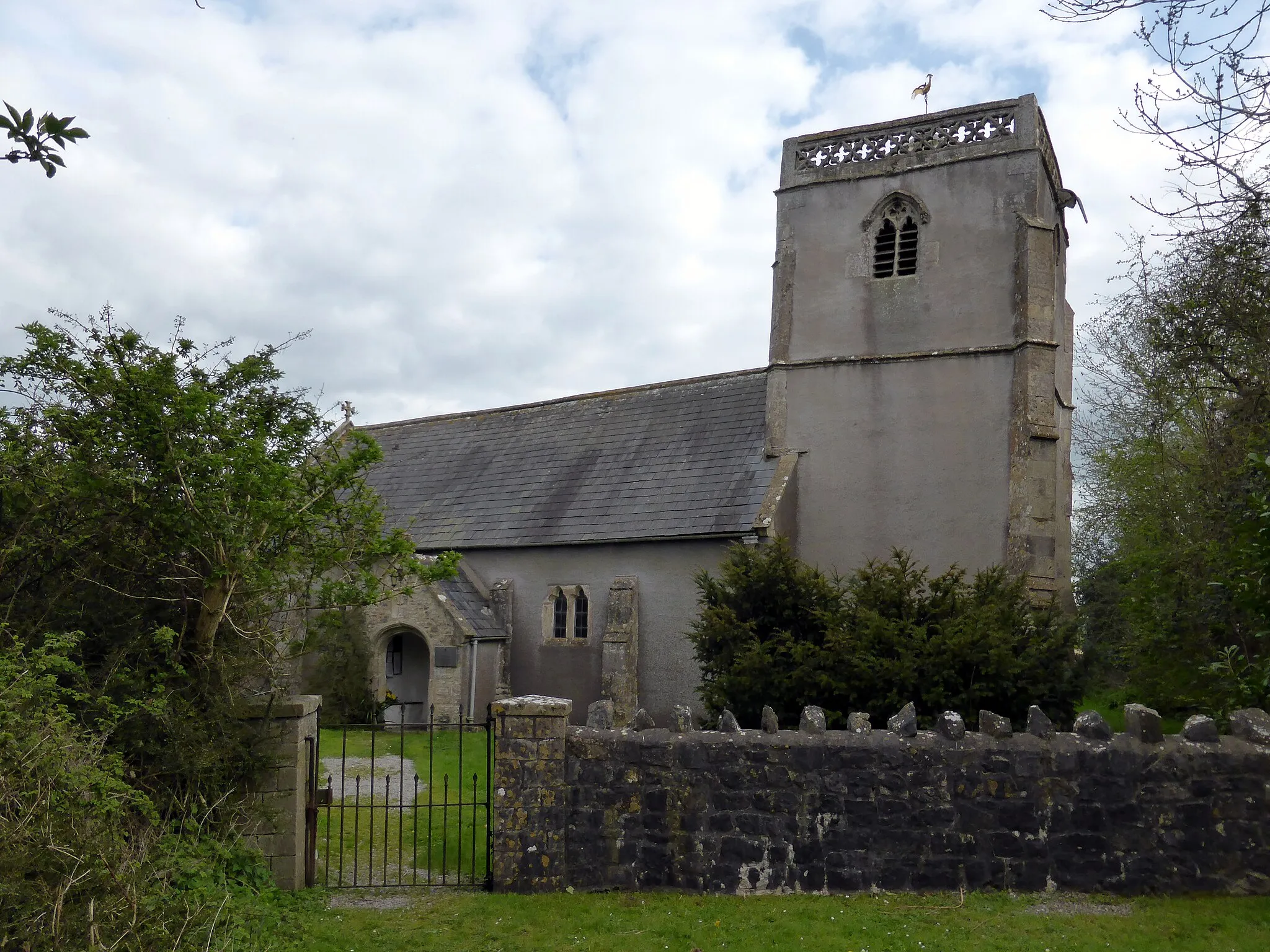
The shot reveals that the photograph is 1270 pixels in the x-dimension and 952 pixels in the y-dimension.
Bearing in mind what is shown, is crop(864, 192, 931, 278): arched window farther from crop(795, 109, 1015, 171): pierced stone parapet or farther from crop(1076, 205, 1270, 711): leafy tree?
crop(1076, 205, 1270, 711): leafy tree

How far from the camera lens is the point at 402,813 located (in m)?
9.20

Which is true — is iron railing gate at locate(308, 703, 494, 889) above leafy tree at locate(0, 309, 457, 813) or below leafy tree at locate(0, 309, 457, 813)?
below

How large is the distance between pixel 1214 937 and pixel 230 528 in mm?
8345

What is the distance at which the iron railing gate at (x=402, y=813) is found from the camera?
349 inches

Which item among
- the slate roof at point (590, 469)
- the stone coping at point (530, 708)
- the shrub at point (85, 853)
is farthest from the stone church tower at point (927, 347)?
the shrub at point (85, 853)

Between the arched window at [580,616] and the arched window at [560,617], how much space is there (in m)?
0.17

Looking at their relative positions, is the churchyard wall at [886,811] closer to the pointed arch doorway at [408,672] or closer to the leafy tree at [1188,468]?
the leafy tree at [1188,468]

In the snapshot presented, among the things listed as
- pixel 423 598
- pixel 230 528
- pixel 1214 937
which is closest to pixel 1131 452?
pixel 423 598

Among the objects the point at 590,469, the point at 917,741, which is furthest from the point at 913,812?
the point at 590,469

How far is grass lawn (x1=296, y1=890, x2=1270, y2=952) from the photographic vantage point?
7.11m

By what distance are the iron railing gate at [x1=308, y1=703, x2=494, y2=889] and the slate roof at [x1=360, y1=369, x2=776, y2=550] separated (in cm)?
457

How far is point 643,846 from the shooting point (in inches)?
336

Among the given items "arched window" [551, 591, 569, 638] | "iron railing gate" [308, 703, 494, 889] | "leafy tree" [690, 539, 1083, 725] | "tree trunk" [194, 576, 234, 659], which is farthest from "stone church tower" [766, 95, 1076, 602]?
"tree trunk" [194, 576, 234, 659]

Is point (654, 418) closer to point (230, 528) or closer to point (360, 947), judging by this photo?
point (230, 528)
